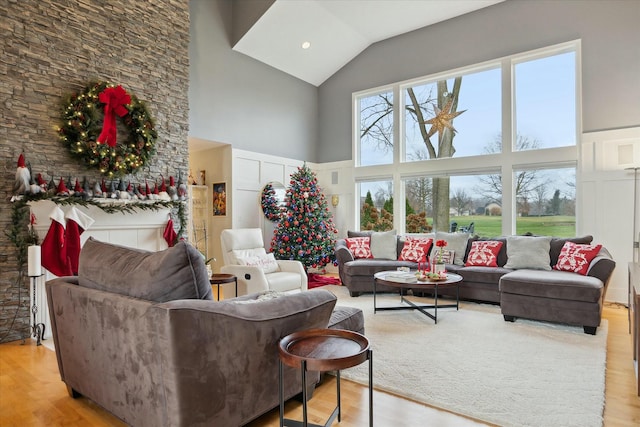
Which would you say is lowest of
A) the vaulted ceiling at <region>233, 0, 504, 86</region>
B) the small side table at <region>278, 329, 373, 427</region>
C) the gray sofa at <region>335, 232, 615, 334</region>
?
the gray sofa at <region>335, 232, 615, 334</region>

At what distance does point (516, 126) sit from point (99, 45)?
628 cm

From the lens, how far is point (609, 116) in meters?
5.36

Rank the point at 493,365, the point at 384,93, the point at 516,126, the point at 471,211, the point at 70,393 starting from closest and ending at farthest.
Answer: the point at 70,393, the point at 493,365, the point at 516,126, the point at 471,211, the point at 384,93

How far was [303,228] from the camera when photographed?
23.1 ft

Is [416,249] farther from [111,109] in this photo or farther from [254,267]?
[111,109]

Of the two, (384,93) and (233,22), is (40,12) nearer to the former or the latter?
(233,22)

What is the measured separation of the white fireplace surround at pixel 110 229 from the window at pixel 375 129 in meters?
4.45

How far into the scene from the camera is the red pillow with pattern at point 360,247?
20.7ft

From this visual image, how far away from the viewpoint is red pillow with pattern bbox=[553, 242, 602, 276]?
4449 millimetres

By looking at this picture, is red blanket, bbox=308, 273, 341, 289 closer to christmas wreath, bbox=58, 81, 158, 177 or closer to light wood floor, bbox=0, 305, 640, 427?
christmas wreath, bbox=58, 81, 158, 177

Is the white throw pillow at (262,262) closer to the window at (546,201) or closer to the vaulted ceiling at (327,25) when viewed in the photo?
the vaulted ceiling at (327,25)

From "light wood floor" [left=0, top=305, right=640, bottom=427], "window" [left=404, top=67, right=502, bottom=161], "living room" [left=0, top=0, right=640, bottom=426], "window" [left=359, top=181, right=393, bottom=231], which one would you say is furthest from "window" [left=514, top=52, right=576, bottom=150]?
"light wood floor" [left=0, top=305, right=640, bottom=427]

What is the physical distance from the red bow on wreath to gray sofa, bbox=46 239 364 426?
8.47 feet

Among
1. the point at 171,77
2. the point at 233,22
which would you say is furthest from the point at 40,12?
the point at 233,22
